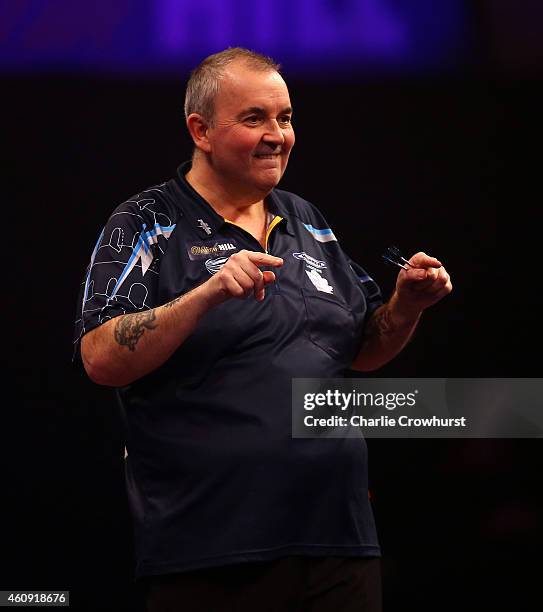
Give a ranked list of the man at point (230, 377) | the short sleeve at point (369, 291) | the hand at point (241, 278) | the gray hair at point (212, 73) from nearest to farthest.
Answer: the hand at point (241, 278), the man at point (230, 377), the gray hair at point (212, 73), the short sleeve at point (369, 291)

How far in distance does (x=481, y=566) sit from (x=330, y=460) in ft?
3.69

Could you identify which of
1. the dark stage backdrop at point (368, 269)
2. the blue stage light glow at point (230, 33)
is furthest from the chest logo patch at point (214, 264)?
the blue stage light glow at point (230, 33)

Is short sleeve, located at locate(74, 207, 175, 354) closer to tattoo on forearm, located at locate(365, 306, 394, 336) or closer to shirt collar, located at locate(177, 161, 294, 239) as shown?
shirt collar, located at locate(177, 161, 294, 239)

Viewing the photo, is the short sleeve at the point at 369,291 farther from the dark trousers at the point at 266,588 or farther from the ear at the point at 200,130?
the dark trousers at the point at 266,588

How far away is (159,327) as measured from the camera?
1.53 meters

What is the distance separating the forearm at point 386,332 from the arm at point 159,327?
396 mm

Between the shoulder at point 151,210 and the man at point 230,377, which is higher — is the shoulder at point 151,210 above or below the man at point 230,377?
above

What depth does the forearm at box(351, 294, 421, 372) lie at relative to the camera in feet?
5.99

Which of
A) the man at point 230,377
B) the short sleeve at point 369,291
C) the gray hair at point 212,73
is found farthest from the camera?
the short sleeve at point 369,291

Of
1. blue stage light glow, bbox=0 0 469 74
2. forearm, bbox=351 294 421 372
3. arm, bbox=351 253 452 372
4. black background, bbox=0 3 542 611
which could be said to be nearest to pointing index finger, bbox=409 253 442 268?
arm, bbox=351 253 452 372

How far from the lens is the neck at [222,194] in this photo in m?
1.81

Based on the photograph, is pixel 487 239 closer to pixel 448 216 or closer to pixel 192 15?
pixel 448 216

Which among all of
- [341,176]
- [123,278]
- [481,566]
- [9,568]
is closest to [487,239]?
[341,176]

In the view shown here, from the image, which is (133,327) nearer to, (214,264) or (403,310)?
(214,264)
